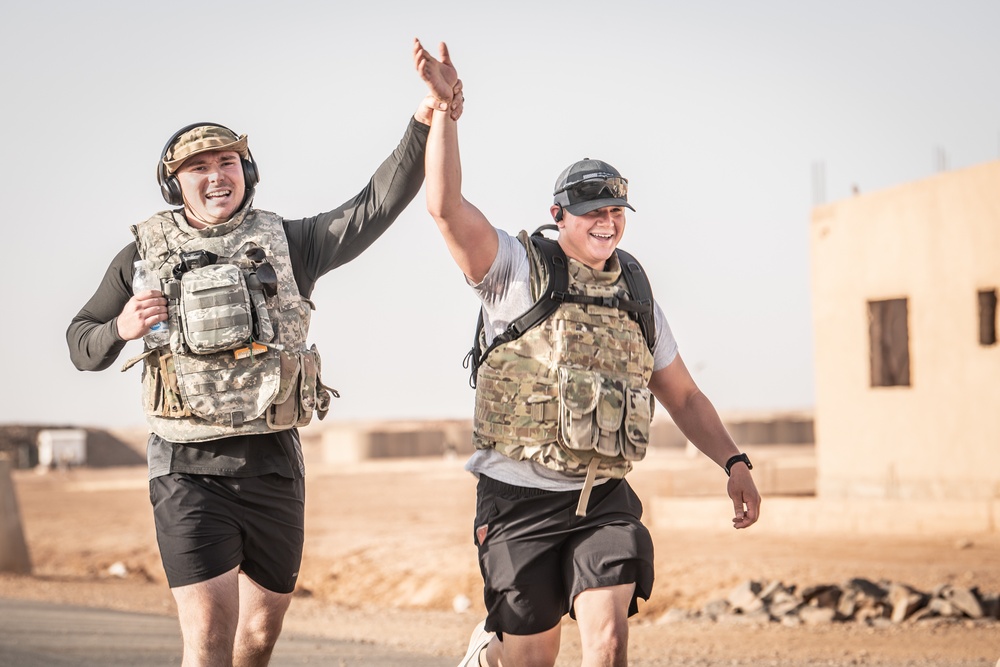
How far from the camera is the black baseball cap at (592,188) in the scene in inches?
181

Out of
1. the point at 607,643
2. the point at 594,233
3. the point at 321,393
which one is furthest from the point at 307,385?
the point at 607,643

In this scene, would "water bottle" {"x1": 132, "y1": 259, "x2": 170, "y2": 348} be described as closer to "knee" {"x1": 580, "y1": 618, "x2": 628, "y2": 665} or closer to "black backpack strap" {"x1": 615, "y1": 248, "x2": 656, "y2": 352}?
"black backpack strap" {"x1": 615, "y1": 248, "x2": 656, "y2": 352}

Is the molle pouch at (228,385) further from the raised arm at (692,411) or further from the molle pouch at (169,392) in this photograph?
the raised arm at (692,411)

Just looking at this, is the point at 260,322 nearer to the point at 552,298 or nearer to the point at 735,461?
the point at 552,298

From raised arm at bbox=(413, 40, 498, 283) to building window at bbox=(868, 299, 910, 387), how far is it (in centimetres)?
1404

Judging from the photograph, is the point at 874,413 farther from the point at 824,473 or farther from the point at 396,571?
the point at 396,571

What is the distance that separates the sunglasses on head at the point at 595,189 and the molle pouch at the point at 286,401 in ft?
3.70

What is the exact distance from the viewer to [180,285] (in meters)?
4.50

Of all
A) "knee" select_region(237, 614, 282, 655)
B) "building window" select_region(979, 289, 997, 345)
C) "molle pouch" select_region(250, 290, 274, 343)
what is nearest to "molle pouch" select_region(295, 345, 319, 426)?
"molle pouch" select_region(250, 290, 274, 343)

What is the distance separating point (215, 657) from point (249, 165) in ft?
5.59

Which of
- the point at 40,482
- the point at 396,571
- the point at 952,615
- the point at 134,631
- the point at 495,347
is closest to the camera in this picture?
the point at 495,347

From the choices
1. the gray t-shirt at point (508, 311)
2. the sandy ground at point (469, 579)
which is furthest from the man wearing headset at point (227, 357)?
the sandy ground at point (469, 579)

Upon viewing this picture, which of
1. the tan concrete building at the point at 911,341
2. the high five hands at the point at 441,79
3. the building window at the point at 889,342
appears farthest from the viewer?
the building window at the point at 889,342

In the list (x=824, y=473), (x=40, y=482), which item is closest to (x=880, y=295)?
(x=824, y=473)
